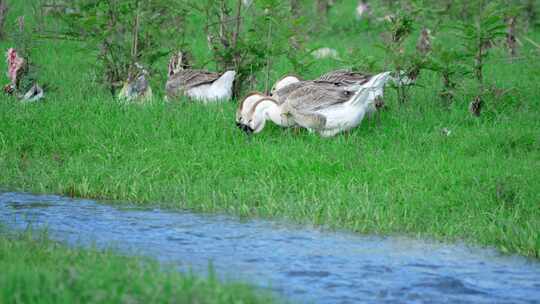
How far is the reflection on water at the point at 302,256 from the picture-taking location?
6.05 meters

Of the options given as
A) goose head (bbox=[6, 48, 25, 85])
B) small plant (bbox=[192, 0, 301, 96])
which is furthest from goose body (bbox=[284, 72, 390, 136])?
goose head (bbox=[6, 48, 25, 85])

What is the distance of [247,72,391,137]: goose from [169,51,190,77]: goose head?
3814 millimetres

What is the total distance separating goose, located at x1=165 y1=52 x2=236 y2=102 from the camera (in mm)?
12719

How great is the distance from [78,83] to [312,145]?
5741 mm

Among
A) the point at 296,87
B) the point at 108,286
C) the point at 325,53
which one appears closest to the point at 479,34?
the point at 296,87

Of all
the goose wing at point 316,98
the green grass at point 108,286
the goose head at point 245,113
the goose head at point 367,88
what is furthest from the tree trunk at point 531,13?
the green grass at point 108,286

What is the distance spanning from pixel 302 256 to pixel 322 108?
3701mm

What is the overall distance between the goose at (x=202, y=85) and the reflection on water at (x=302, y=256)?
4.37 m

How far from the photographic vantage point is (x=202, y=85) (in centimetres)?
1288

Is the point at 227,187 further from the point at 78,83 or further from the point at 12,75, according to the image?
the point at 78,83

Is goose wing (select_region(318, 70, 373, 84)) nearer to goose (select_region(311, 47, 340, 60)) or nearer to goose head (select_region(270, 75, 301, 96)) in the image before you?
goose head (select_region(270, 75, 301, 96))

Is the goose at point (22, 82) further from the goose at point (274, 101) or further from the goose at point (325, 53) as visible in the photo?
the goose at point (325, 53)

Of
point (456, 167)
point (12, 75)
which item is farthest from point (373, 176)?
point (12, 75)

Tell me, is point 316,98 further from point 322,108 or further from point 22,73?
point 22,73
